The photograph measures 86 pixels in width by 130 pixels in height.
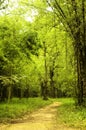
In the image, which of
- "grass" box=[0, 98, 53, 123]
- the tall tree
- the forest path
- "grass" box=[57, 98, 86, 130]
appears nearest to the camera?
the forest path

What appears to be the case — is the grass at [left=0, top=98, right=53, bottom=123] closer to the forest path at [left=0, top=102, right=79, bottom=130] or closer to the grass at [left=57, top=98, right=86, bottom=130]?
the forest path at [left=0, top=102, right=79, bottom=130]

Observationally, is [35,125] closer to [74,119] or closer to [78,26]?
[74,119]

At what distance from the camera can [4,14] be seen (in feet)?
83.9

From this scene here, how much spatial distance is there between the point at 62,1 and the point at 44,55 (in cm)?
2384

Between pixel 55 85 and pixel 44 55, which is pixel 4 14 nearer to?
pixel 44 55

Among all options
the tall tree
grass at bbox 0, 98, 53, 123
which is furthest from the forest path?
the tall tree

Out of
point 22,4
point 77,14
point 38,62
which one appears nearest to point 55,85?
point 38,62

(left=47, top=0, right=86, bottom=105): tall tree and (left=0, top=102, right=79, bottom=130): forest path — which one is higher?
(left=47, top=0, right=86, bottom=105): tall tree

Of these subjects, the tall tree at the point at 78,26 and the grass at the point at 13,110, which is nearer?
the grass at the point at 13,110

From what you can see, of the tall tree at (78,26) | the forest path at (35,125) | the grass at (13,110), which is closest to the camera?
the forest path at (35,125)

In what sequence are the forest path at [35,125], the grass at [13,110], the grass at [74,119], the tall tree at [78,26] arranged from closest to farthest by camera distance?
1. the forest path at [35,125]
2. the grass at [74,119]
3. the grass at [13,110]
4. the tall tree at [78,26]

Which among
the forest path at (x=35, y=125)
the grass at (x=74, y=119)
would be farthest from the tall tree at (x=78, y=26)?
the forest path at (x=35, y=125)

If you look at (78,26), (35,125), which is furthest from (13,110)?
(35,125)

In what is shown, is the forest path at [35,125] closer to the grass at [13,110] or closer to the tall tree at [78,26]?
the grass at [13,110]
